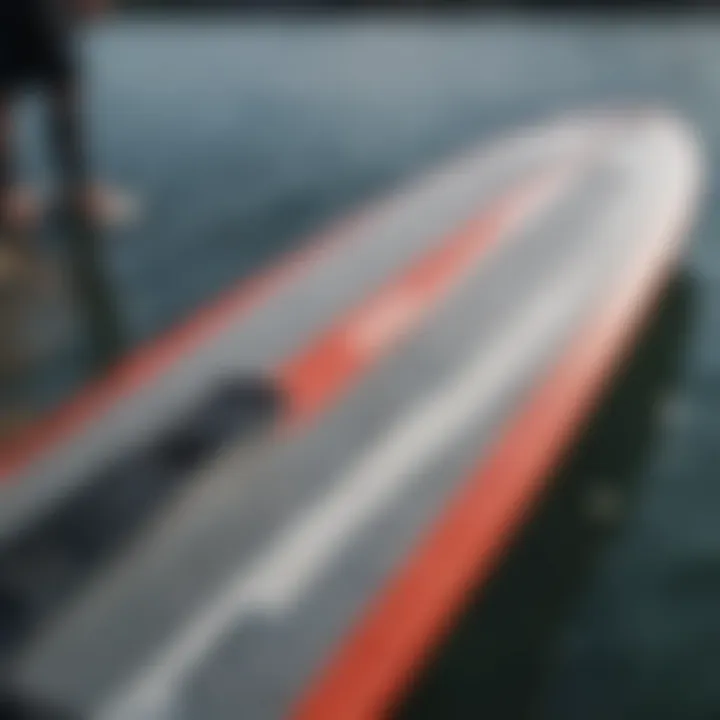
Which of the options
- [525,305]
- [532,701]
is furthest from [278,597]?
[525,305]

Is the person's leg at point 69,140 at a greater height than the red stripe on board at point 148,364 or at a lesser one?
greater

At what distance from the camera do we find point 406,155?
231 cm

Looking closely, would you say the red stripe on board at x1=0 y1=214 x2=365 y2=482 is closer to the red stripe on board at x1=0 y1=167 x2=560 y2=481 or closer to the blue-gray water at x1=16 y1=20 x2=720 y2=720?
the red stripe on board at x1=0 y1=167 x2=560 y2=481

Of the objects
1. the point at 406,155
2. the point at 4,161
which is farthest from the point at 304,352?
the point at 406,155

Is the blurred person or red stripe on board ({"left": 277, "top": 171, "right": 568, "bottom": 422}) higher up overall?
the blurred person

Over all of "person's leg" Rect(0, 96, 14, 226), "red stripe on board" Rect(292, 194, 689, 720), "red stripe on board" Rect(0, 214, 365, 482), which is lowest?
"red stripe on board" Rect(292, 194, 689, 720)

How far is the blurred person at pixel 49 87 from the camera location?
1.70m

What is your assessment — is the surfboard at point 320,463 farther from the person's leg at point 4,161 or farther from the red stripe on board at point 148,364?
the person's leg at point 4,161

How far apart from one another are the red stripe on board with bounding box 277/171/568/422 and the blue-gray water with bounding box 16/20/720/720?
Result: 0.98 feet

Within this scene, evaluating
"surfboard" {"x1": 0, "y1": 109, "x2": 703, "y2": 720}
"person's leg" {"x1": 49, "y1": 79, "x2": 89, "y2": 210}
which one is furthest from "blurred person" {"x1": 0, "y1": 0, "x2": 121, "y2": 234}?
"surfboard" {"x1": 0, "y1": 109, "x2": 703, "y2": 720}

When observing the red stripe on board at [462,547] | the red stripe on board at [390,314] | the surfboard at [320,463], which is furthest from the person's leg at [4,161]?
the red stripe on board at [462,547]

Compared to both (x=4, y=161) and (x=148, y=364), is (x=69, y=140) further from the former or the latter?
(x=148, y=364)

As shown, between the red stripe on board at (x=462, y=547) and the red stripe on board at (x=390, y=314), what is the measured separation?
0.15 metres

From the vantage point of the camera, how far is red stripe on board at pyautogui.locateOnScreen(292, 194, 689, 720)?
2.75 feet
